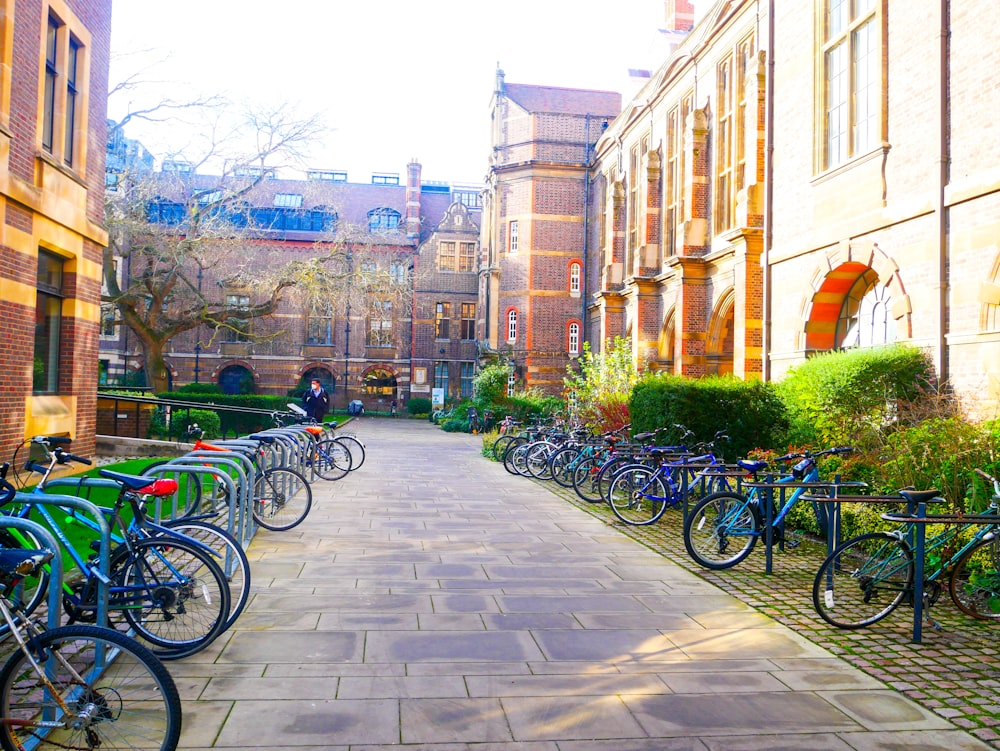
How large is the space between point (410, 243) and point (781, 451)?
39623mm

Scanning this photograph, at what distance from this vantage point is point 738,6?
19953 mm

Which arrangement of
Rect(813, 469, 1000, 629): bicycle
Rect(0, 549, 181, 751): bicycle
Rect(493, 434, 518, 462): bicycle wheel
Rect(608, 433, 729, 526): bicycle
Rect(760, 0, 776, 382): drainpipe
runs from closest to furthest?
1. Rect(0, 549, 181, 751): bicycle
2. Rect(813, 469, 1000, 629): bicycle
3. Rect(608, 433, 729, 526): bicycle
4. Rect(760, 0, 776, 382): drainpipe
5. Rect(493, 434, 518, 462): bicycle wheel

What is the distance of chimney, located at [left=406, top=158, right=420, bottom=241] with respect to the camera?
51.0 m

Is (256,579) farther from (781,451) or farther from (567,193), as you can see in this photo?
(567,193)

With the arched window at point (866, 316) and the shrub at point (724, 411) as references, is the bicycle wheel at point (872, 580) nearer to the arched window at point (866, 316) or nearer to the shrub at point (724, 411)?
the shrub at point (724, 411)

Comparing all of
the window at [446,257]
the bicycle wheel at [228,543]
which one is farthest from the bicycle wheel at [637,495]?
the window at [446,257]

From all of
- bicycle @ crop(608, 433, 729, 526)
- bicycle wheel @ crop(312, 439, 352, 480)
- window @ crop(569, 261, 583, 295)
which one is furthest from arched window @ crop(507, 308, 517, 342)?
bicycle @ crop(608, 433, 729, 526)

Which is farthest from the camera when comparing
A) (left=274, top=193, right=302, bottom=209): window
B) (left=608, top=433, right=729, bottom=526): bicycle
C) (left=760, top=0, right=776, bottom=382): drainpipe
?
A: (left=274, top=193, right=302, bottom=209): window

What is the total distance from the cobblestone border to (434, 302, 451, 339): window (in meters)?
40.3

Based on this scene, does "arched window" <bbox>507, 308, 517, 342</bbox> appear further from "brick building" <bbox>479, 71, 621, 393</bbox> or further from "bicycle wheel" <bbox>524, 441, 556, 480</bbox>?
"bicycle wheel" <bbox>524, 441, 556, 480</bbox>

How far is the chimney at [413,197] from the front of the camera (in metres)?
51.0

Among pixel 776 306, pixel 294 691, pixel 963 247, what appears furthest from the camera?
pixel 776 306

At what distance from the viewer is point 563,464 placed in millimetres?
14406

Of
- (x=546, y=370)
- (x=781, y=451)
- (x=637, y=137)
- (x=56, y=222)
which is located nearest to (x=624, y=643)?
(x=781, y=451)
